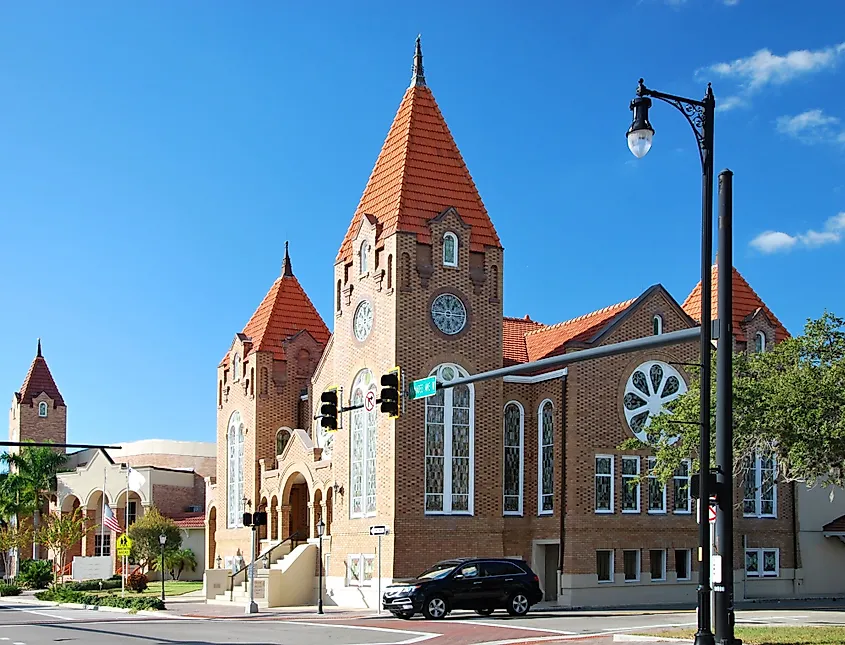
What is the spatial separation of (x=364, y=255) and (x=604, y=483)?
35.5ft

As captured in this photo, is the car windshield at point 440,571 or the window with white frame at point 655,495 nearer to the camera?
the car windshield at point 440,571

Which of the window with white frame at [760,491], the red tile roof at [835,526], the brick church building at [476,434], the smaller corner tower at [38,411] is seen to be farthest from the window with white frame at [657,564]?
the smaller corner tower at [38,411]

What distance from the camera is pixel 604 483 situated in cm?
3956

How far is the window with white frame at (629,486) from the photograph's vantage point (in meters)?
40.0

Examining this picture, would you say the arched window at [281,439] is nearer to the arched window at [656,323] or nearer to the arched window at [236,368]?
the arched window at [236,368]

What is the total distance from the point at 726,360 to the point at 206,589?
101 feet

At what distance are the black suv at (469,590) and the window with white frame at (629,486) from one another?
829 centimetres

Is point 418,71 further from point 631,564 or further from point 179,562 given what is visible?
point 179,562

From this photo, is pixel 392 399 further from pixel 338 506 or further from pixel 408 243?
pixel 338 506

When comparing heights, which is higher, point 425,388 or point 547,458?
point 425,388

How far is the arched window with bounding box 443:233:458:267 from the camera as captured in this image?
3912cm

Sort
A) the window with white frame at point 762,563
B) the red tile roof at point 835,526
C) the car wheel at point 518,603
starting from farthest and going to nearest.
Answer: the red tile roof at point 835,526
the window with white frame at point 762,563
the car wheel at point 518,603

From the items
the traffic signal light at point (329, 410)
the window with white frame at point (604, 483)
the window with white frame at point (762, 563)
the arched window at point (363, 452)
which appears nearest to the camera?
the traffic signal light at point (329, 410)

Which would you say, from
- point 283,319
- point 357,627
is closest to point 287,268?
point 283,319
